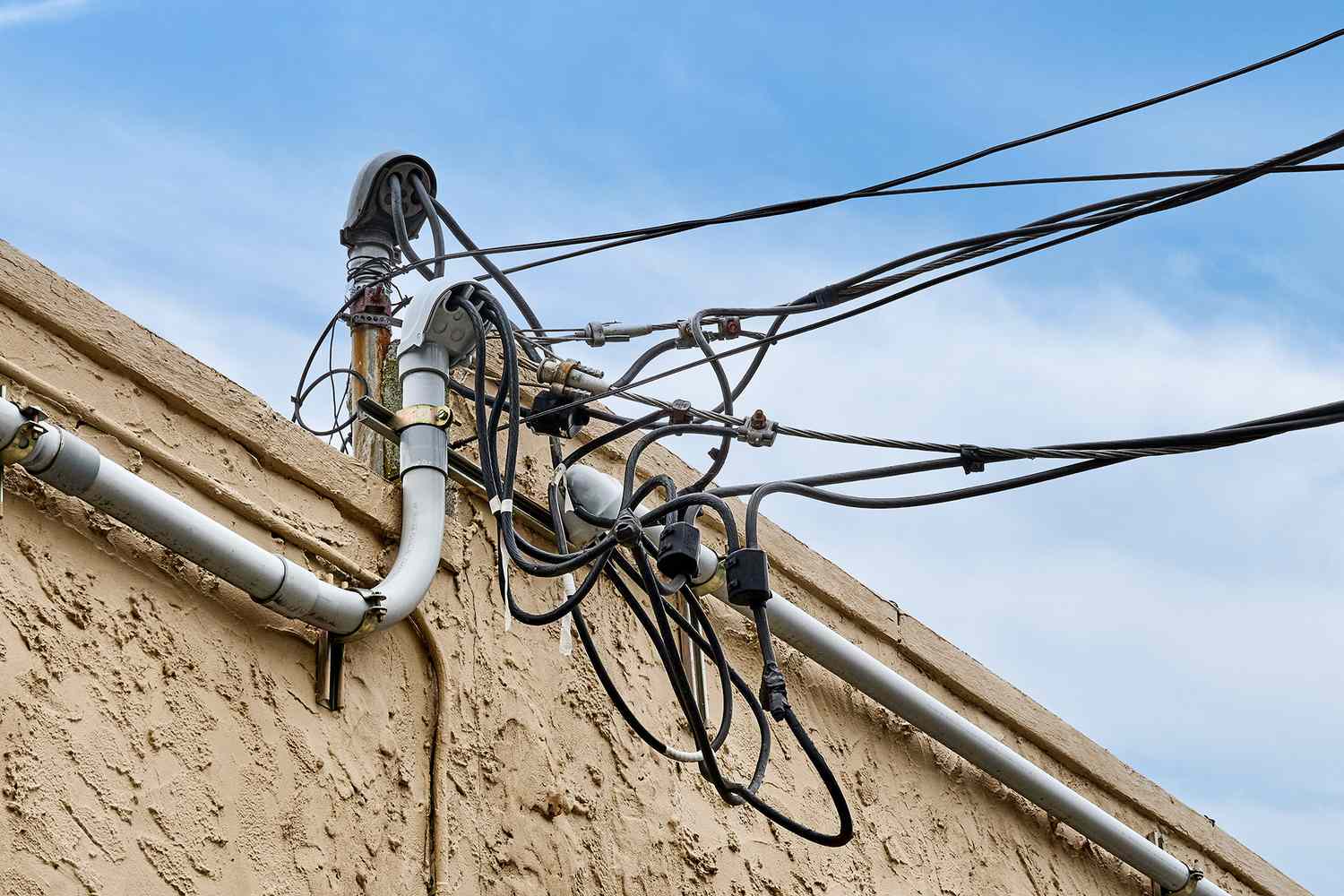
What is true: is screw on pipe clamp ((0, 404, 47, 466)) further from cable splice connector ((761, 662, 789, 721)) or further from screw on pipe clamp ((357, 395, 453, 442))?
cable splice connector ((761, 662, 789, 721))

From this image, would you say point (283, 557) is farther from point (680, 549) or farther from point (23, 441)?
point (680, 549)

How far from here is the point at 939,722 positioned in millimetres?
4969

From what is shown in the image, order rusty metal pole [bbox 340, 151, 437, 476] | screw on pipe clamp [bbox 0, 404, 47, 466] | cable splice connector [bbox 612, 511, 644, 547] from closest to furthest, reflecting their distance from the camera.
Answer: screw on pipe clamp [bbox 0, 404, 47, 466] → cable splice connector [bbox 612, 511, 644, 547] → rusty metal pole [bbox 340, 151, 437, 476]

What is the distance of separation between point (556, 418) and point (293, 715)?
38.5 inches

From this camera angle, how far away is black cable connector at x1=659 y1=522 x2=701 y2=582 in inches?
133

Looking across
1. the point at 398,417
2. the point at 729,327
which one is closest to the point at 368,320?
the point at 398,417

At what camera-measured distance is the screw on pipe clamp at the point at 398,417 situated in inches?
159

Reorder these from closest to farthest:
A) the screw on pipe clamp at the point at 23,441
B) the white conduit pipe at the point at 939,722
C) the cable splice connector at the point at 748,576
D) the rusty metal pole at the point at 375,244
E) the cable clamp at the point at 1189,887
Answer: the screw on pipe clamp at the point at 23,441
the cable splice connector at the point at 748,576
the white conduit pipe at the point at 939,722
the rusty metal pole at the point at 375,244
the cable clamp at the point at 1189,887

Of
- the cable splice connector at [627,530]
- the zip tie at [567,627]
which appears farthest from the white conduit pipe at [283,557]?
the cable splice connector at [627,530]

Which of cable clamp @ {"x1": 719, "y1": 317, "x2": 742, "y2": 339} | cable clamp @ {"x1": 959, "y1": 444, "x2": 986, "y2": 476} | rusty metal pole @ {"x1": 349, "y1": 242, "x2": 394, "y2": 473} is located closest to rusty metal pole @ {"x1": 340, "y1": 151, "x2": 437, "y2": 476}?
rusty metal pole @ {"x1": 349, "y1": 242, "x2": 394, "y2": 473}

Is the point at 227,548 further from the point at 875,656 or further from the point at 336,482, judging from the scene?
the point at 875,656

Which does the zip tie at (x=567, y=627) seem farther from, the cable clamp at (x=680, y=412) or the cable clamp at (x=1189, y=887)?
the cable clamp at (x=1189, y=887)

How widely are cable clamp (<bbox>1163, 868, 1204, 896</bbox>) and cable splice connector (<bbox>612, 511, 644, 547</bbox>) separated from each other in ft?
10.1

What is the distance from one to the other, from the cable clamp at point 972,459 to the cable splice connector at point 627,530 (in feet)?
2.26
